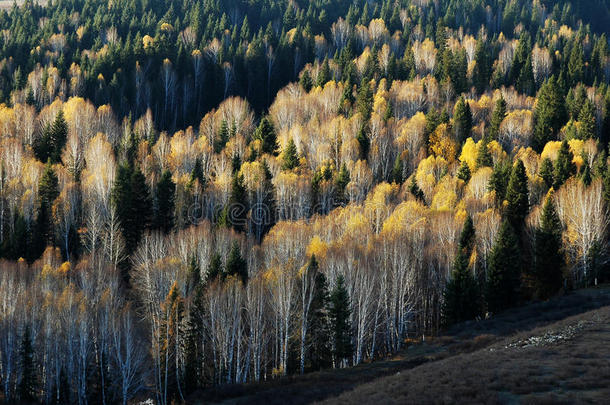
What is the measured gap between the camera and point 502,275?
168 feet

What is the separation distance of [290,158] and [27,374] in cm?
5155

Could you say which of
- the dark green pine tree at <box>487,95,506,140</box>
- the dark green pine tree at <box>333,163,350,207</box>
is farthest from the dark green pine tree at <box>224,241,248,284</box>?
the dark green pine tree at <box>487,95,506,140</box>

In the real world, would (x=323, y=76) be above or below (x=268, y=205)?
above

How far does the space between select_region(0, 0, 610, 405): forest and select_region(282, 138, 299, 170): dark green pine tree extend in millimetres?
261

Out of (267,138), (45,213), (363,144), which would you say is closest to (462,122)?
(363,144)

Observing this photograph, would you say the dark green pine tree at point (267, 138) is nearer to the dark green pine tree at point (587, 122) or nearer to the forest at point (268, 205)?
the forest at point (268, 205)

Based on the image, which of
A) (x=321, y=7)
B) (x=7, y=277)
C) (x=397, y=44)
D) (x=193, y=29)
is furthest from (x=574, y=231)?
(x=321, y=7)

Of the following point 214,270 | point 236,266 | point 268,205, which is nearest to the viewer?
point 214,270

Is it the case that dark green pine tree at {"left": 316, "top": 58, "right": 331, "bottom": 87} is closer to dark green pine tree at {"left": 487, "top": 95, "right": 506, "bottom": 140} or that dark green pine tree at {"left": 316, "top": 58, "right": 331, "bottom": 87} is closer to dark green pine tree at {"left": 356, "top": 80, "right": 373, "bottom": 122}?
dark green pine tree at {"left": 356, "top": 80, "right": 373, "bottom": 122}

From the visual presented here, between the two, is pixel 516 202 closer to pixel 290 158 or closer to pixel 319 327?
pixel 319 327

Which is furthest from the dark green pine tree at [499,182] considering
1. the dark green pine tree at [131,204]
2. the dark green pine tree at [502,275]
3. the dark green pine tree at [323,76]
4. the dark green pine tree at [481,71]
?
the dark green pine tree at [323,76]

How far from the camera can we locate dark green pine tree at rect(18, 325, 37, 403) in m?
39.4

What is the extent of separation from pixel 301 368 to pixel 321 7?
178m

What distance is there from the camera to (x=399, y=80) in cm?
12194
